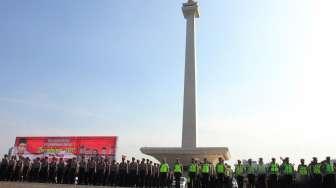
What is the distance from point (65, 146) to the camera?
3847 cm

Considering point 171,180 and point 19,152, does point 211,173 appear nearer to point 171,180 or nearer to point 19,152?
point 171,180

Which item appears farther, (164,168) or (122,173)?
(122,173)

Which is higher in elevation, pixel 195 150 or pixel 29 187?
pixel 195 150

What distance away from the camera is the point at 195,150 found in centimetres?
3316

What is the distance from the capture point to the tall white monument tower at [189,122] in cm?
3344

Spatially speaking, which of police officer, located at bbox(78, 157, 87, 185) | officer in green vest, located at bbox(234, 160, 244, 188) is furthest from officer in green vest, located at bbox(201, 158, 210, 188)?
police officer, located at bbox(78, 157, 87, 185)

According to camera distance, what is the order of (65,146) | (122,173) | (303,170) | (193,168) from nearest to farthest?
(303,170)
(193,168)
(122,173)
(65,146)

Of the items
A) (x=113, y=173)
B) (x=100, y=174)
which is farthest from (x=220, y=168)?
(x=100, y=174)

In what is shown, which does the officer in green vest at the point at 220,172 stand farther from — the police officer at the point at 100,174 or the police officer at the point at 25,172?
the police officer at the point at 25,172

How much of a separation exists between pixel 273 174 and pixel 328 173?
230 centimetres

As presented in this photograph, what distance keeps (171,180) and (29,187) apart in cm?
709

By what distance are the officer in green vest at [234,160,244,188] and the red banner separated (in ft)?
65.3

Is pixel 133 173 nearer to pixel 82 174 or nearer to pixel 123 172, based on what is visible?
pixel 123 172

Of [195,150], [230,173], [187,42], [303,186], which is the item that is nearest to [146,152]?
[195,150]
